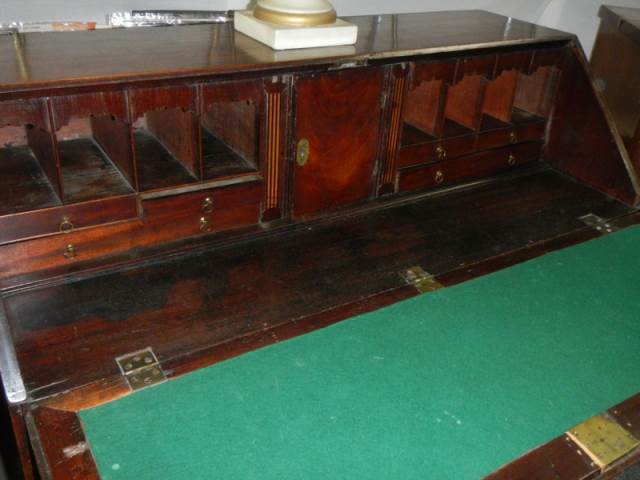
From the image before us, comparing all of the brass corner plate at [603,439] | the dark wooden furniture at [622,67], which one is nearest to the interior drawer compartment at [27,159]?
the brass corner plate at [603,439]

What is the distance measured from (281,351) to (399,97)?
0.74 meters

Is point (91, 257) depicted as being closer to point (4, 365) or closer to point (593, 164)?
point (4, 365)

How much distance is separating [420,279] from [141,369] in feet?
2.12

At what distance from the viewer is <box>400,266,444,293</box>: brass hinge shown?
1.39 metres

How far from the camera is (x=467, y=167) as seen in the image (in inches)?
71.7

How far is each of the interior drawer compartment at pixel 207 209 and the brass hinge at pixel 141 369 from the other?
346mm

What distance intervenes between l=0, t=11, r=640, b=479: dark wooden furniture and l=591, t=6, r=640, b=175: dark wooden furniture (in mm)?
610

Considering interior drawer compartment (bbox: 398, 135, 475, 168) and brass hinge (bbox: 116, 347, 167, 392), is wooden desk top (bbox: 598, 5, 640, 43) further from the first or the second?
brass hinge (bbox: 116, 347, 167, 392)

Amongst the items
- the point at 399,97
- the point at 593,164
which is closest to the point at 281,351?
the point at 399,97

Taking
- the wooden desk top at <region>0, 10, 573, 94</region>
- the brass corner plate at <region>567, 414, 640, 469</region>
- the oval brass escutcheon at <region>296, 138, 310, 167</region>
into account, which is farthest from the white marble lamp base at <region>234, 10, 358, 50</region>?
the brass corner plate at <region>567, 414, 640, 469</region>

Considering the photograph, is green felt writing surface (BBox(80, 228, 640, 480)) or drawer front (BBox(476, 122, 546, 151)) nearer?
green felt writing surface (BBox(80, 228, 640, 480))

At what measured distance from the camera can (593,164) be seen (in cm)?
187

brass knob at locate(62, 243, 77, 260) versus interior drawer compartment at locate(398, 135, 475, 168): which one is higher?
interior drawer compartment at locate(398, 135, 475, 168)

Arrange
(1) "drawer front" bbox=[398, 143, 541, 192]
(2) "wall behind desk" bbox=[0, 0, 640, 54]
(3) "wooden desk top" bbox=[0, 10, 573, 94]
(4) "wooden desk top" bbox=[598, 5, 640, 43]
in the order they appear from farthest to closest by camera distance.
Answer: (4) "wooden desk top" bbox=[598, 5, 640, 43] → (1) "drawer front" bbox=[398, 143, 541, 192] → (2) "wall behind desk" bbox=[0, 0, 640, 54] → (3) "wooden desk top" bbox=[0, 10, 573, 94]
